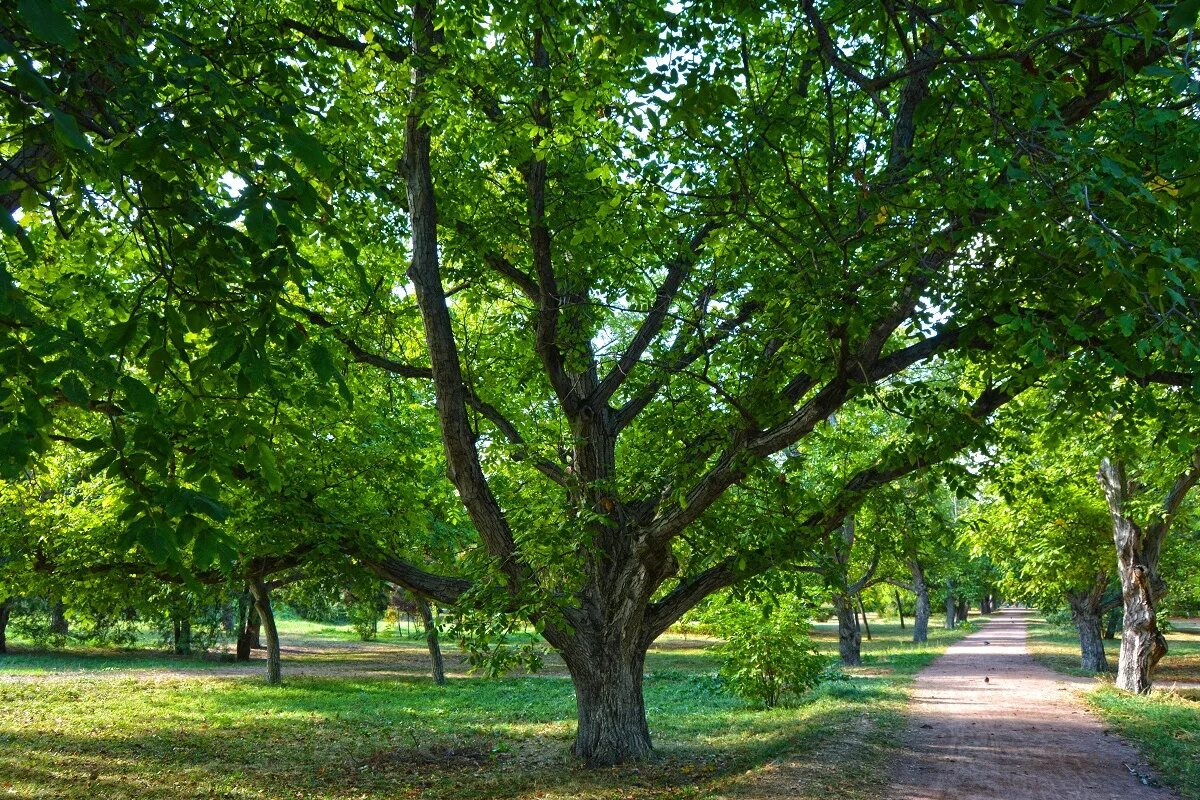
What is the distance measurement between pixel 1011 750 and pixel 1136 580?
9.13 metres

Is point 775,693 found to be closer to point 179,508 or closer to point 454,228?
point 454,228

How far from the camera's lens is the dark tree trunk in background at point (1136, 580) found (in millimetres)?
17281

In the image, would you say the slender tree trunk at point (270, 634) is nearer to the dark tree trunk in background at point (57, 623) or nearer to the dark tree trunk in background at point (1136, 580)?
the dark tree trunk in background at point (57, 623)

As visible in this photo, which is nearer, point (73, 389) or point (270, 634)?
point (73, 389)

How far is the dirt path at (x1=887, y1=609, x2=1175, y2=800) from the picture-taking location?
8.45 metres

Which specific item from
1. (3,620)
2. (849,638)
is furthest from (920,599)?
(3,620)

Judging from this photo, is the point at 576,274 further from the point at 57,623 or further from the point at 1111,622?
the point at 1111,622

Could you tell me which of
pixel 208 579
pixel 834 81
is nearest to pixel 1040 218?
pixel 834 81

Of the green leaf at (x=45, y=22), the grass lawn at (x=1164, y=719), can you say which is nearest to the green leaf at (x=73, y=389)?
the green leaf at (x=45, y=22)

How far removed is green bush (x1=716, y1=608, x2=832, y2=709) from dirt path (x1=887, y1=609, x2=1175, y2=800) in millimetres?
1998

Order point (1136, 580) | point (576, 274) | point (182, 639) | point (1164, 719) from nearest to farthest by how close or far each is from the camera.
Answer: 1. point (576, 274)
2. point (1164, 719)
3. point (1136, 580)
4. point (182, 639)

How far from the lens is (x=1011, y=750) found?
1084 centimetres

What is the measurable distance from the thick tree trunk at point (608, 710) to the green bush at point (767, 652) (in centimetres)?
538

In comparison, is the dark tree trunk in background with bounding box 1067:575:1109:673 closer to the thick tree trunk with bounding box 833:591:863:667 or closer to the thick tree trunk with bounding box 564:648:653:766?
the thick tree trunk with bounding box 833:591:863:667
